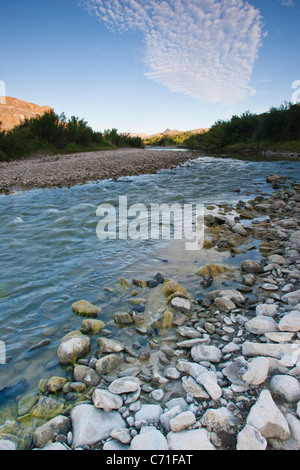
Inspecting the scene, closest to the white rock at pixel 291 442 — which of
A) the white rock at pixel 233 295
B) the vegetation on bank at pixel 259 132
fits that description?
the white rock at pixel 233 295

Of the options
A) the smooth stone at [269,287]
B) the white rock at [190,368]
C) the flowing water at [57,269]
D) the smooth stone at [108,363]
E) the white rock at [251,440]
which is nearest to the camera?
the white rock at [251,440]

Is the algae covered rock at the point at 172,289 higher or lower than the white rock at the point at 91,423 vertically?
higher

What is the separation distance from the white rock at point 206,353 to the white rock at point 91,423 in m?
0.63

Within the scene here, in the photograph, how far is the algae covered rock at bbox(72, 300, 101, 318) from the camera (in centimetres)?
231

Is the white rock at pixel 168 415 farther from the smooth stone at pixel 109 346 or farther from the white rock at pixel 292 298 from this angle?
the white rock at pixel 292 298

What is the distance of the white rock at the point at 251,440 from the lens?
112cm

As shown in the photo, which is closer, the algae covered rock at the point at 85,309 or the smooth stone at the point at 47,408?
the smooth stone at the point at 47,408

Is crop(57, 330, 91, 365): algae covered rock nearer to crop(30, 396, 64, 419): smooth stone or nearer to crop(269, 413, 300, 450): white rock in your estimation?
crop(30, 396, 64, 419): smooth stone

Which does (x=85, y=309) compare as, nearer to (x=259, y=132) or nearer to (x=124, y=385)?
(x=124, y=385)

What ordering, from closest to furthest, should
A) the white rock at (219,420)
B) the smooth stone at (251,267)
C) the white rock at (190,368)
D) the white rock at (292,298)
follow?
the white rock at (219,420), the white rock at (190,368), the white rock at (292,298), the smooth stone at (251,267)

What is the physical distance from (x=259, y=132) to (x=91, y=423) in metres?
27.5

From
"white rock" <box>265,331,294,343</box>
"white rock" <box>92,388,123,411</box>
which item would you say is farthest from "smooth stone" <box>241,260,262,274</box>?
"white rock" <box>92,388,123,411</box>

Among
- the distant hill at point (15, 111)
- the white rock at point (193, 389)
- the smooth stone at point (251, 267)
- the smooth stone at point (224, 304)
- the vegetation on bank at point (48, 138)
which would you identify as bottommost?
the white rock at point (193, 389)

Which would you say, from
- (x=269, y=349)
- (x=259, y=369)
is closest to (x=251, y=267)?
(x=269, y=349)
